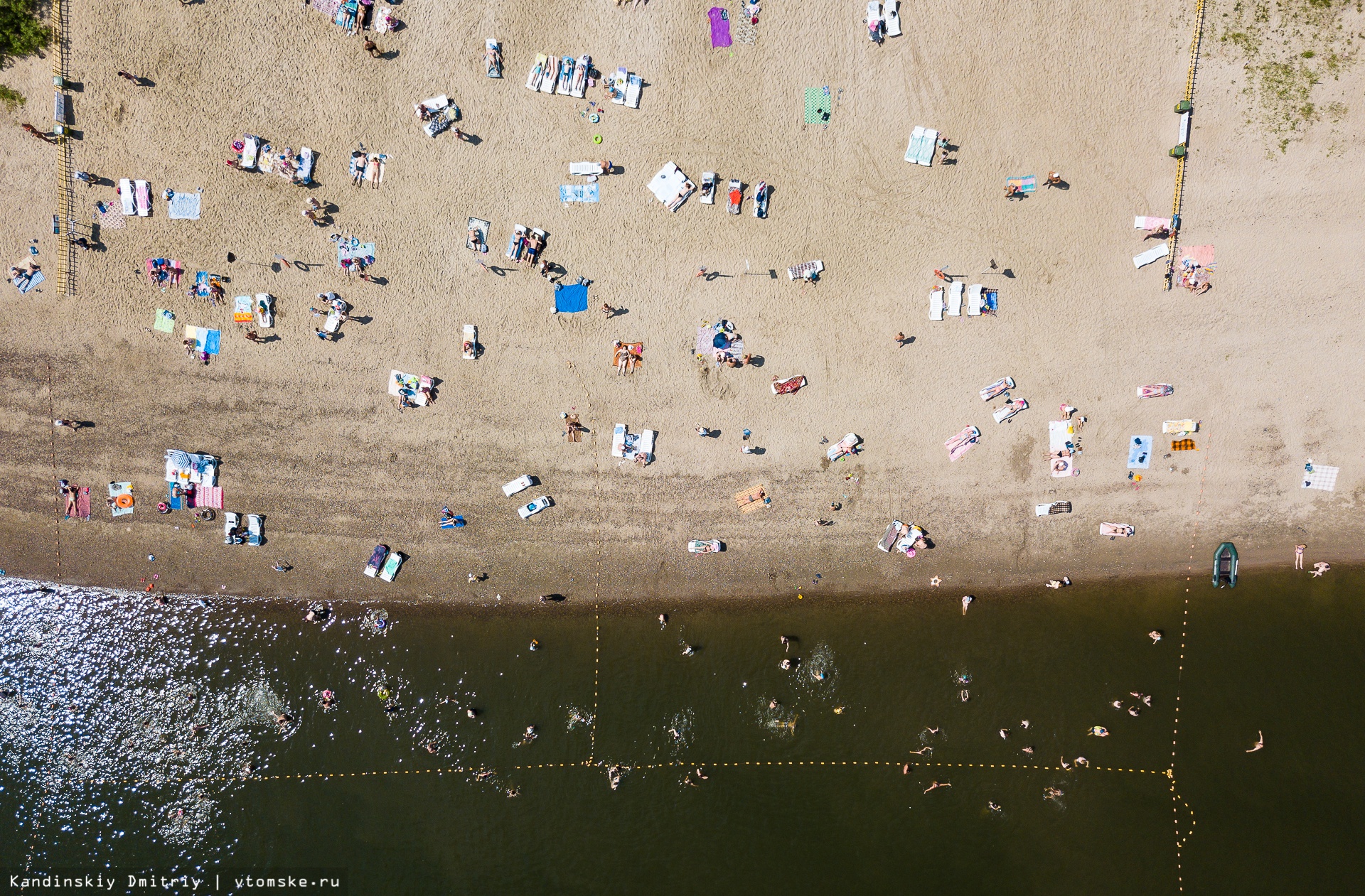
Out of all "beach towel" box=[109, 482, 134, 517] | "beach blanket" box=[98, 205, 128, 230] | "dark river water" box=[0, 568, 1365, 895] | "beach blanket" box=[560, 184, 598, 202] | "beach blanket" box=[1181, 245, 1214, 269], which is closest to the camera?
"beach blanket" box=[98, 205, 128, 230]

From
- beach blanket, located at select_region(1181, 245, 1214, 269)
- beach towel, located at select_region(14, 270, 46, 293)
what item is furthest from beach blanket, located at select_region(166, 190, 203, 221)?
beach blanket, located at select_region(1181, 245, 1214, 269)

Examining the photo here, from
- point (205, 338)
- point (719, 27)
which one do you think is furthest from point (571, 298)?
Result: point (205, 338)

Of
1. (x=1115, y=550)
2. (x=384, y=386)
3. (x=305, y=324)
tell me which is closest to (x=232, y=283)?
(x=305, y=324)

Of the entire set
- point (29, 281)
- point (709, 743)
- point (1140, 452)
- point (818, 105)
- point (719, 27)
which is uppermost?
point (719, 27)

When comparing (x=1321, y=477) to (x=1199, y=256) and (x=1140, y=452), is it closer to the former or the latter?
(x=1140, y=452)

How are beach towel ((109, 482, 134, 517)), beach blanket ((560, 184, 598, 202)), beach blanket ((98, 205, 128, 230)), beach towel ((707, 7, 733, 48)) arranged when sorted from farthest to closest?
beach towel ((109, 482, 134, 517))
beach blanket ((560, 184, 598, 202))
beach blanket ((98, 205, 128, 230))
beach towel ((707, 7, 733, 48))

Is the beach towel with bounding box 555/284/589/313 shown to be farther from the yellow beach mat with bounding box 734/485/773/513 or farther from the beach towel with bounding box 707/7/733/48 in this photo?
the beach towel with bounding box 707/7/733/48

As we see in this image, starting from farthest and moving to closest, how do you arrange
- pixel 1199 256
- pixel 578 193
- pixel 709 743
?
1. pixel 709 743
2. pixel 1199 256
3. pixel 578 193

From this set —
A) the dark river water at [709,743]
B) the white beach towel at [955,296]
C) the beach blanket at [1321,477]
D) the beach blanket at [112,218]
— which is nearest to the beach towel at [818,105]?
the white beach towel at [955,296]
